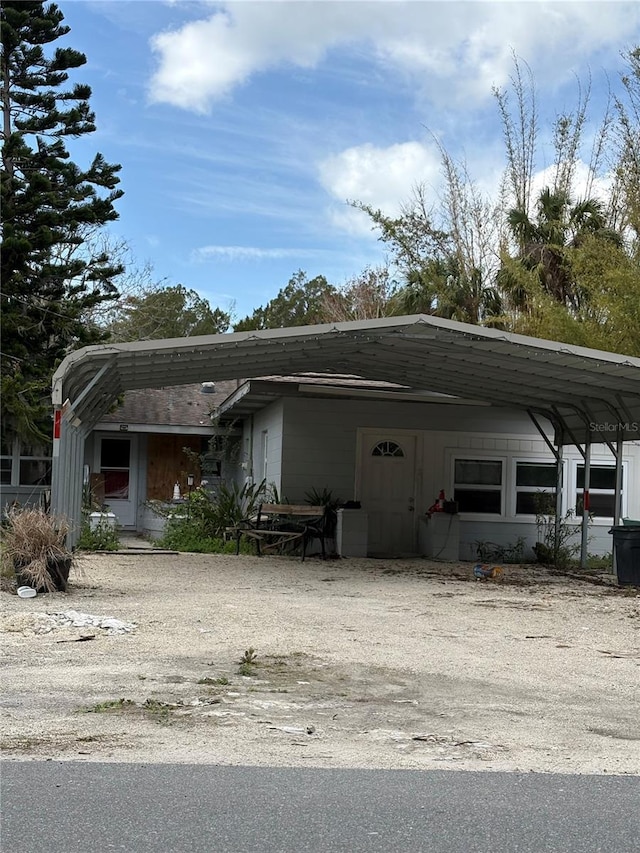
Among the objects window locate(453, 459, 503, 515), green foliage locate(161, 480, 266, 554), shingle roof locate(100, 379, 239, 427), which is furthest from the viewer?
shingle roof locate(100, 379, 239, 427)

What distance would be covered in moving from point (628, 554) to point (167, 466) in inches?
527

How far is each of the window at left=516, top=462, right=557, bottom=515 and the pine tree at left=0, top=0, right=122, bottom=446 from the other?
10.1 meters

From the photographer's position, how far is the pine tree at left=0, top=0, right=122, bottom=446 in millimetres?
21828

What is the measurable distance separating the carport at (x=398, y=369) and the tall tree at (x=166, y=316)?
17000mm

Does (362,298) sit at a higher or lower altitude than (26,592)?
higher

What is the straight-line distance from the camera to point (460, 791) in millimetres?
4926

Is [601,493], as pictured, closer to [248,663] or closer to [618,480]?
[618,480]

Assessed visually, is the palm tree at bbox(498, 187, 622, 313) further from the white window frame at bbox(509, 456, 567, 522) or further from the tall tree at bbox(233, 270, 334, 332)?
the tall tree at bbox(233, 270, 334, 332)

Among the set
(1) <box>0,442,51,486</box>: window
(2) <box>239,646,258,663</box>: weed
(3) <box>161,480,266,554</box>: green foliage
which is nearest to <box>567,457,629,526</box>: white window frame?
(3) <box>161,480,266,554</box>: green foliage

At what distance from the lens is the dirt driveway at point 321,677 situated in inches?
227

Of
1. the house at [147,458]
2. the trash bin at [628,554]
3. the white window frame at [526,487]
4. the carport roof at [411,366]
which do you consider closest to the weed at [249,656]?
the carport roof at [411,366]

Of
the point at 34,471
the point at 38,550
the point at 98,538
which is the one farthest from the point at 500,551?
the point at 34,471

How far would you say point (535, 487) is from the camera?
20.1m

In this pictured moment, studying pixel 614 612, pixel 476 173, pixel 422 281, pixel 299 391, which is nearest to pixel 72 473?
pixel 299 391
